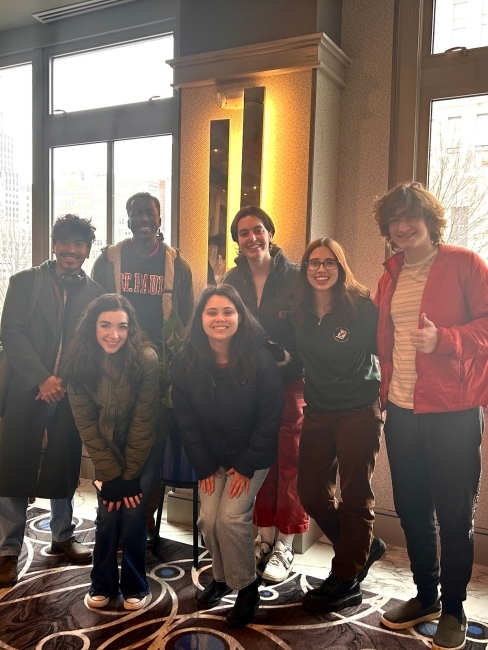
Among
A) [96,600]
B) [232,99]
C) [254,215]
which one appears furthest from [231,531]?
[232,99]

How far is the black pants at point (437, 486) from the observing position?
6.34 ft

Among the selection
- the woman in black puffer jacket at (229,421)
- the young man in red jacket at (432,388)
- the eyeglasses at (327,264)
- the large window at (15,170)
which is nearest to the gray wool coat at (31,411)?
the woman in black puffer jacket at (229,421)

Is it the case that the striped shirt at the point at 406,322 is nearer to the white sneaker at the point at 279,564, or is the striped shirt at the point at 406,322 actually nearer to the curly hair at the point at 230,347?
the curly hair at the point at 230,347

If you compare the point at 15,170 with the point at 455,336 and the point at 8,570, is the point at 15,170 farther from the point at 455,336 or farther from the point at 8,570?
the point at 455,336

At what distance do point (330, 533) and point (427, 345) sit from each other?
0.91 m

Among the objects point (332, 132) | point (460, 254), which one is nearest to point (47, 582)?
point (460, 254)

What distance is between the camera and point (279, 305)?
2.47 m

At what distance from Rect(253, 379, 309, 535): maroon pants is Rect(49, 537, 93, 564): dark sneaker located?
0.81m

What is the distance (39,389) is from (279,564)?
1.31 m

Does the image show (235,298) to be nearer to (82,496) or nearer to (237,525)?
(237,525)

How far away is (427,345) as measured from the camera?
187 centimetres

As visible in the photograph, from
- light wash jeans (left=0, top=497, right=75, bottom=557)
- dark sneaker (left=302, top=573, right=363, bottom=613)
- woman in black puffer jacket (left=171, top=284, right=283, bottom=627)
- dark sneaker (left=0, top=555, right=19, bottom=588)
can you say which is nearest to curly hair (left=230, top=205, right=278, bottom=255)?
woman in black puffer jacket (left=171, top=284, right=283, bottom=627)

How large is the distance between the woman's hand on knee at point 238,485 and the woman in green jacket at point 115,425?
37cm

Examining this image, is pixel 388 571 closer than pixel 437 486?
No
